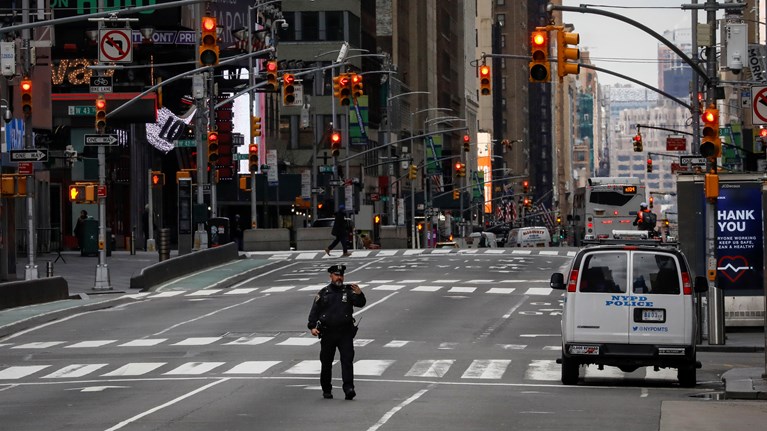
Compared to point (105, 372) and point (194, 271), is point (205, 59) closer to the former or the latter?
point (105, 372)

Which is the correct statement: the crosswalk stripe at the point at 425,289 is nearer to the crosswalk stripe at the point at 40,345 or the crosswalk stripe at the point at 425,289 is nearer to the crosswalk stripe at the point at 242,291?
the crosswalk stripe at the point at 242,291

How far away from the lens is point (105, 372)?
2617cm

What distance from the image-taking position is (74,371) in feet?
87.0

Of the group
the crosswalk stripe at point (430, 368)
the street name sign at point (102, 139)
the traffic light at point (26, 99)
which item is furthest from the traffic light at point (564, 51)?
the street name sign at point (102, 139)

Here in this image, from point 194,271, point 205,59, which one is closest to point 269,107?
point 194,271

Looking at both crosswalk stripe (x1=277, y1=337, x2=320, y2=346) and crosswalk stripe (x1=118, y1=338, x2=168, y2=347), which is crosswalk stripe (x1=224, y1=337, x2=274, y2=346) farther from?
crosswalk stripe (x1=118, y1=338, x2=168, y2=347)

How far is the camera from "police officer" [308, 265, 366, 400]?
21.4m

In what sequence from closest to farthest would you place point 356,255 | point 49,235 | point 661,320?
point 661,320, point 356,255, point 49,235

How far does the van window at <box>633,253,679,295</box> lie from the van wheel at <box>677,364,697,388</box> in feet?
3.68

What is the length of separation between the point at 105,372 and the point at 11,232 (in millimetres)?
25167

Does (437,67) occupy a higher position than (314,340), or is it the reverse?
(437,67)

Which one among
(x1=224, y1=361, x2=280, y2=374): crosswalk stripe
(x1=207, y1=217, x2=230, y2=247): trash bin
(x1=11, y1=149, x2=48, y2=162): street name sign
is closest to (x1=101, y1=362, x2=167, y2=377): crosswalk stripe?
(x1=224, y1=361, x2=280, y2=374): crosswalk stripe

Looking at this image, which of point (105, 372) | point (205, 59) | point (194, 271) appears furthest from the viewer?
point (194, 271)

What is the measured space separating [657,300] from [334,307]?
17.2 feet
